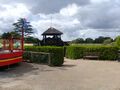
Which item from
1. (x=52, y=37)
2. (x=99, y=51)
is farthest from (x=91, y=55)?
(x=52, y=37)

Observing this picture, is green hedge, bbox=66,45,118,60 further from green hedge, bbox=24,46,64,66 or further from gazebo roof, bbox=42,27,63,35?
gazebo roof, bbox=42,27,63,35

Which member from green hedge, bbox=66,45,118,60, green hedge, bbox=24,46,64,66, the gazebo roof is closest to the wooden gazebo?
the gazebo roof

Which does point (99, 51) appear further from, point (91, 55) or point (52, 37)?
point (52, 37)

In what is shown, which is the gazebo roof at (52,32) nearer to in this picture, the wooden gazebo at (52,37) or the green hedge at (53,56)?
the wooden gazebo at (52,37)

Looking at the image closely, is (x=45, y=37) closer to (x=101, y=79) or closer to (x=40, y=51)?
(x=40, y=51)

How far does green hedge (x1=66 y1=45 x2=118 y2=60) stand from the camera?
2748 centimetres

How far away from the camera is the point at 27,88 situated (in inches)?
439

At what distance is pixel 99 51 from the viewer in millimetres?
28281

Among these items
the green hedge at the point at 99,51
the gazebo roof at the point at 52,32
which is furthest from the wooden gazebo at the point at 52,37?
the green hedge at the point at 99,51

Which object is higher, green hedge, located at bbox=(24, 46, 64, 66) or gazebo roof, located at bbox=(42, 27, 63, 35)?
gazebo roof, located at bbox=(42, 27, 63, 35)

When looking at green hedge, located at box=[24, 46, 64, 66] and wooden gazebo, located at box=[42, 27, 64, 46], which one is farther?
wooden gazebo, located at box=[42, 27, 64, 46]

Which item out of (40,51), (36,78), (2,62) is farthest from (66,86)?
(40,51)

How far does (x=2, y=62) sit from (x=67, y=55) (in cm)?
1555

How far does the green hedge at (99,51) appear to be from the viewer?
27484mm
